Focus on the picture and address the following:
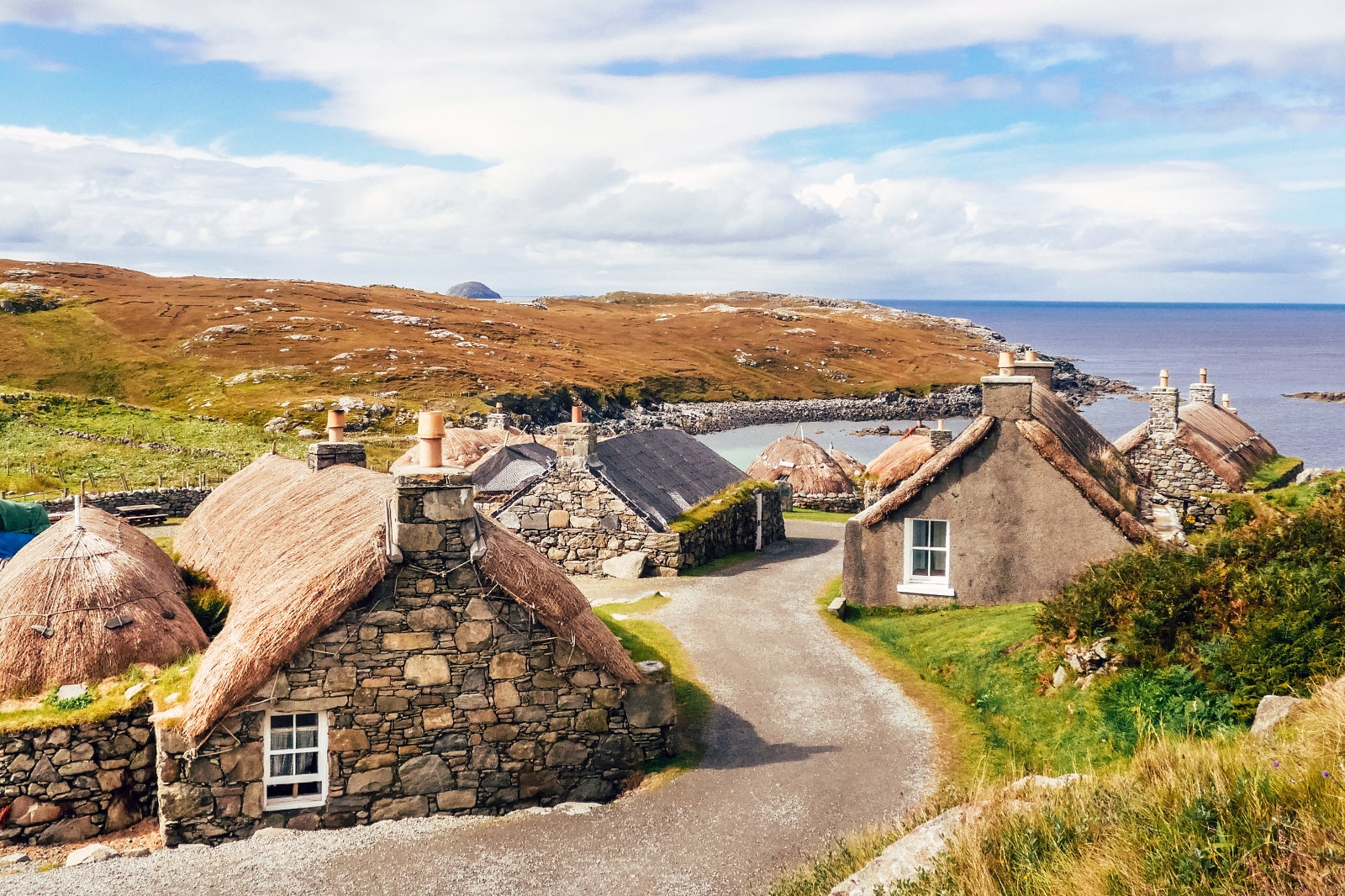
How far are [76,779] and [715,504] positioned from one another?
2081 centimetres

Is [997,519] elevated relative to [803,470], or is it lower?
elevated

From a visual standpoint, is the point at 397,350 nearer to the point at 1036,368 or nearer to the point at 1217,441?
the point at 1036,368

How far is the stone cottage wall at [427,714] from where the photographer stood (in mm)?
13641

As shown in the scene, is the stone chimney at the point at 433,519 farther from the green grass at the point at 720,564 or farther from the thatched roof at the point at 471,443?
the thatched roof at the point at 471,443

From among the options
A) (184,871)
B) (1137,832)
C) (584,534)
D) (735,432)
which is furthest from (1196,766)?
(735,432)

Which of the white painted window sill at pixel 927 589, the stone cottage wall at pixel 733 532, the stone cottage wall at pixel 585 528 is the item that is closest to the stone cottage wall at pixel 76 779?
the stone cottage wall at pixel 585 528

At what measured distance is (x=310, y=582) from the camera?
556 inches

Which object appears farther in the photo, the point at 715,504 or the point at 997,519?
the point at 715,504

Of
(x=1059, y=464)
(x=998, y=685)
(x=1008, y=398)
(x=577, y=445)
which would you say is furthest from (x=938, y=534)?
(x=577, y=445)

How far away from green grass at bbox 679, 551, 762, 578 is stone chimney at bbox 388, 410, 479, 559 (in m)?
15.1

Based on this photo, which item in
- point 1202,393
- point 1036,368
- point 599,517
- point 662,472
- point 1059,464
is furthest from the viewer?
point 1202,393

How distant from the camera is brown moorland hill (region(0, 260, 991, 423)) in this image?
9131 centimetres

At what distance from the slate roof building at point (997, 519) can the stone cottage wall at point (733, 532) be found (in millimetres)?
6840

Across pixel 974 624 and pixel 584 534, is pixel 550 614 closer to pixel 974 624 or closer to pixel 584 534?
pixel 974 624
